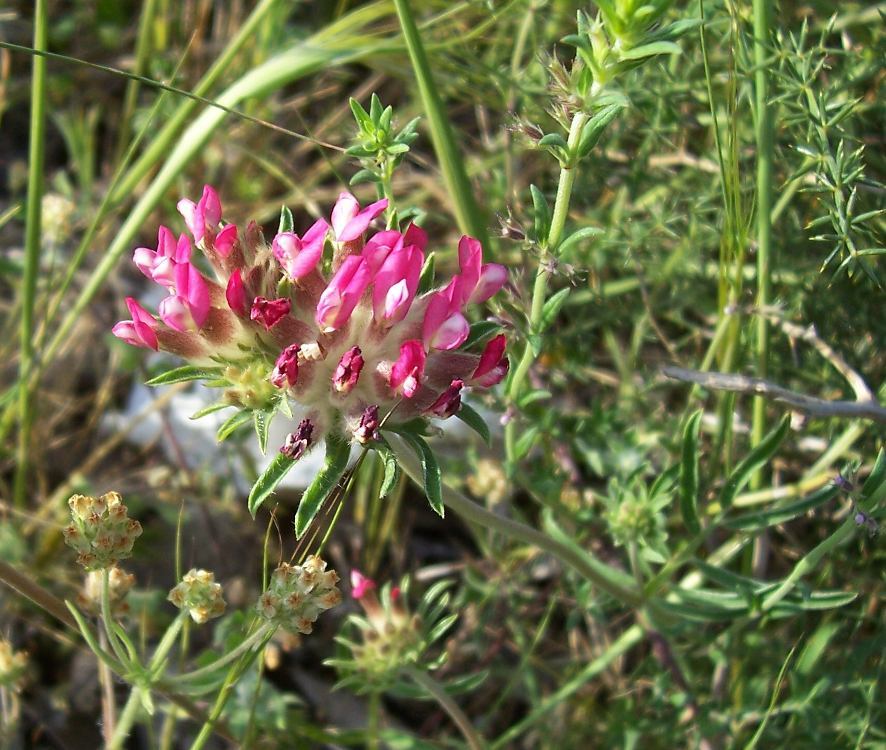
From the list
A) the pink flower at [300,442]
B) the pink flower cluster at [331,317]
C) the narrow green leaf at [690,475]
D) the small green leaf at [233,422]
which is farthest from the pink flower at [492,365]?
the narrow green leaf at [690,475]

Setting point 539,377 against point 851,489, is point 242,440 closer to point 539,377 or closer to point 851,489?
point 539,377

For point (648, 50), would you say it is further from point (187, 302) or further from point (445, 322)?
point (187, 302)

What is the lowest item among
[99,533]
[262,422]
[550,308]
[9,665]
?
[9,665]

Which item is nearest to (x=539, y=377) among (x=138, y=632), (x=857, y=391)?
(x=857, y=391)

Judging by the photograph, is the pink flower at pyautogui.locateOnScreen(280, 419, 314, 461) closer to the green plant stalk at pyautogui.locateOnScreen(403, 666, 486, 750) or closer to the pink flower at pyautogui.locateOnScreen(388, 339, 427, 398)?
the pink flower at pyautogui.locateOnScreen(388, 339, 427, 398)

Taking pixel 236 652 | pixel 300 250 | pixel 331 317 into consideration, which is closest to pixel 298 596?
pixel 236 652

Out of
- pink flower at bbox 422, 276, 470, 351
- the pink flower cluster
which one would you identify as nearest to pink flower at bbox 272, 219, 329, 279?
the pink flower cluster
